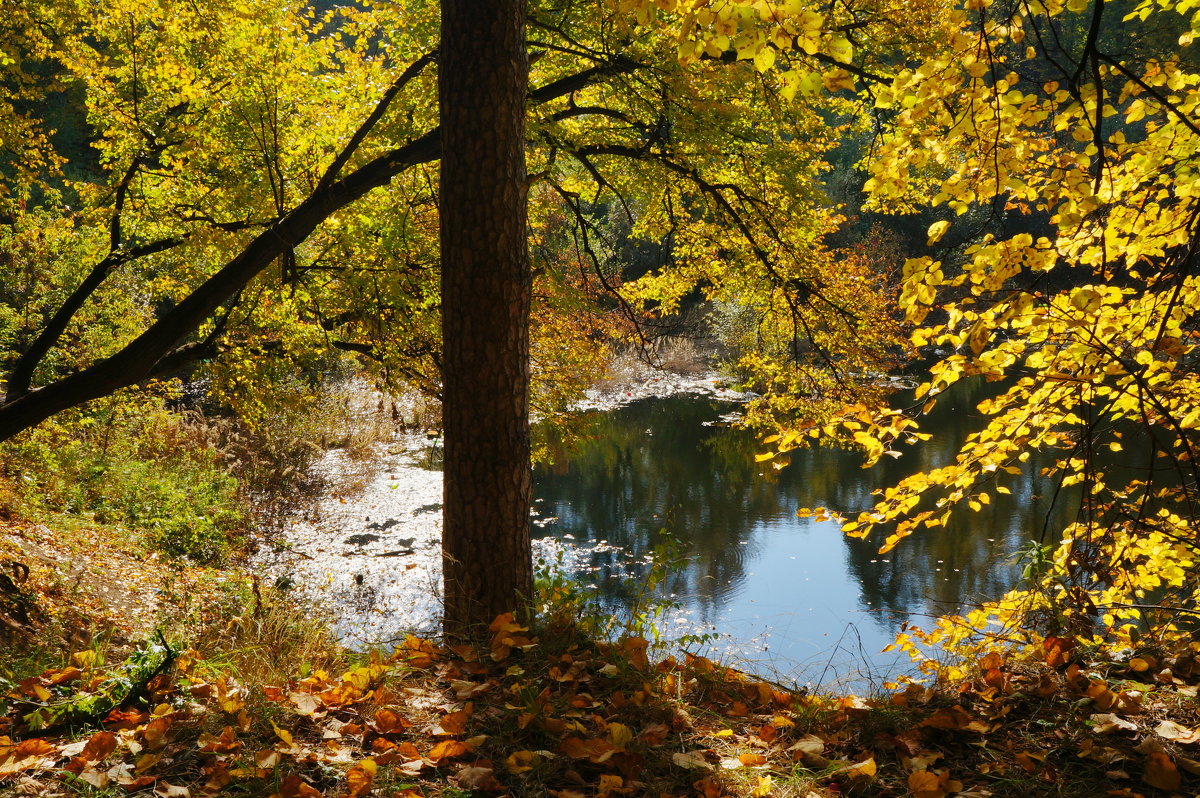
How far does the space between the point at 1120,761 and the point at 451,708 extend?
1.74 metres

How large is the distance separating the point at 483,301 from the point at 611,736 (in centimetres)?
168

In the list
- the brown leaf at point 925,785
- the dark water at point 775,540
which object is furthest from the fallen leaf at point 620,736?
the dark water at point 775,540

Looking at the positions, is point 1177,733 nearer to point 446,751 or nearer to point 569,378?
point 446,751

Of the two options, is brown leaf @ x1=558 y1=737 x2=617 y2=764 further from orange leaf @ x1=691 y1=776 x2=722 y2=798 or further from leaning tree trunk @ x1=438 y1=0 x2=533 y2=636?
leaning tree trunk @ x1=438 y1=0 x2=533 y2=636

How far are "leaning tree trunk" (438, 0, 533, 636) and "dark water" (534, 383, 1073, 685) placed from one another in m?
2.54

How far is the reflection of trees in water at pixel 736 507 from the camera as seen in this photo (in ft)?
30.1

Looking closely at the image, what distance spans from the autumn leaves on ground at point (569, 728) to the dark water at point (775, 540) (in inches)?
117

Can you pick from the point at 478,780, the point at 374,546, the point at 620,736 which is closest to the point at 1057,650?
the point at 620,736

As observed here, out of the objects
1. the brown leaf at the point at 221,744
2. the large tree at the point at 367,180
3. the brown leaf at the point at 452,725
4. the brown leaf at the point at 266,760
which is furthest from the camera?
the large tree at the point at 367,180

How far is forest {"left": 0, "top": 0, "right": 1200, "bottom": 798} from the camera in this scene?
2.06 metres

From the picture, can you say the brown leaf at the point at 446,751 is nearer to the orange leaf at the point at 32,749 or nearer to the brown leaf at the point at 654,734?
the brown leaf at the point at 654,734

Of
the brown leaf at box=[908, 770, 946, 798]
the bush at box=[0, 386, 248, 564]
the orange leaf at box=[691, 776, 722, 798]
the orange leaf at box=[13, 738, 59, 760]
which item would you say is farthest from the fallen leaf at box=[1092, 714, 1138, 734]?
the bush at box=[0, 386, 248, 564]

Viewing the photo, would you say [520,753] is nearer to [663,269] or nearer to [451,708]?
[451,708]

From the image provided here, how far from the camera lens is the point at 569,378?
761cm
